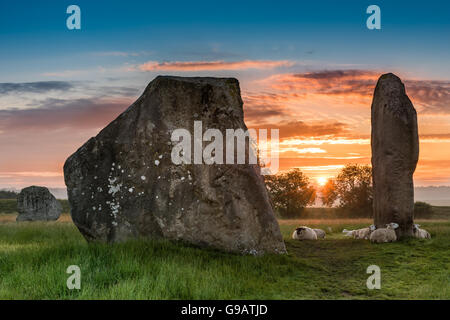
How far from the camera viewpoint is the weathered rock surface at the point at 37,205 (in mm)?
28766

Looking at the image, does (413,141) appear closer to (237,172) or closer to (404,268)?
(404,268)

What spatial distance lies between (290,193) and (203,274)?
3572 cm

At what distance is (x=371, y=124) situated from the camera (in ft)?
53.3

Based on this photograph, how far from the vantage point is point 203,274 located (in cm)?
827

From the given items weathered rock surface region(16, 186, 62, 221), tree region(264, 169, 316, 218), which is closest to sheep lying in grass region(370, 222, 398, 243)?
weathered rock surface region(16, 186, 62, 221)

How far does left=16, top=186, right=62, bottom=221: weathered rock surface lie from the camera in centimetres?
2877

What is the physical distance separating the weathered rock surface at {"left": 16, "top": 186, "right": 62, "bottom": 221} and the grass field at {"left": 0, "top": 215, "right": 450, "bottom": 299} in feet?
65.1

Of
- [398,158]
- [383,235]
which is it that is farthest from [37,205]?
[398,158]

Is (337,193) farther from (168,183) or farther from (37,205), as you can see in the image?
(168,183)

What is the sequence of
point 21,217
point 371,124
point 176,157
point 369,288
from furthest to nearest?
point 21,217, point 371,124, point 176,157, point 369,288

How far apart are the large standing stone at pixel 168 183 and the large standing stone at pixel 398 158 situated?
5675mm

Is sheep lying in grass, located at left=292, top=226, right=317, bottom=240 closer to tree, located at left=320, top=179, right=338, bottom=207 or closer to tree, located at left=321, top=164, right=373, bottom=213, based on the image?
tree, located at left=321, top=164, right=373, bottom=213

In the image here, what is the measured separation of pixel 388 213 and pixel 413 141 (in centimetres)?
269
